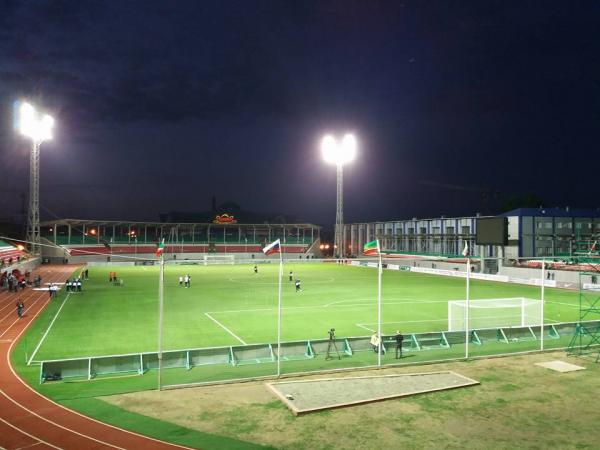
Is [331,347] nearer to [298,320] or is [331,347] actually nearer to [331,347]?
[331,347]

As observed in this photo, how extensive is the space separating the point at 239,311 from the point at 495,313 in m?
17.5

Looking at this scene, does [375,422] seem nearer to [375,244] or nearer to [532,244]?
[375,244]

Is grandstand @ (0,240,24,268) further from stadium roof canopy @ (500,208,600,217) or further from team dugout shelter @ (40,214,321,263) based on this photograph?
stadium roof canopy @ (500,208,600,217)

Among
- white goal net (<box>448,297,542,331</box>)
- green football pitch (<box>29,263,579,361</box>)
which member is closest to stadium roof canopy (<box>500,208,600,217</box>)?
green football pitch (<box>29,263,579,361</box>)

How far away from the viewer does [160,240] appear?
84.9m

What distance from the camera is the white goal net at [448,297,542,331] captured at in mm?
28234

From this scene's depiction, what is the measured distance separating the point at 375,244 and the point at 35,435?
13.1 m

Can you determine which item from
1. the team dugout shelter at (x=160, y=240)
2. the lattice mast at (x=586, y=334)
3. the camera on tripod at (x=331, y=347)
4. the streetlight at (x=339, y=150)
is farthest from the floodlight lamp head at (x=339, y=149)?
the camera on tripod at (x=331, y=347)

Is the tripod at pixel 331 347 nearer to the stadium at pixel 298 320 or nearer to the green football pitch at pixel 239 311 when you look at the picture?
the stadium at pixel 298 320

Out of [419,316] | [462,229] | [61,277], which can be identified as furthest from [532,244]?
[61,277]

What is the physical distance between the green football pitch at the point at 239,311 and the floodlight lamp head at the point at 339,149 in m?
17.3

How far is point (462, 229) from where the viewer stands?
3204 inches

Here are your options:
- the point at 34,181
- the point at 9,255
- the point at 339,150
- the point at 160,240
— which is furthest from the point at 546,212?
the point at 9,255

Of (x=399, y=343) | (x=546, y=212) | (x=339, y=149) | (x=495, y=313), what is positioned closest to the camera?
(x=399, y=343)
